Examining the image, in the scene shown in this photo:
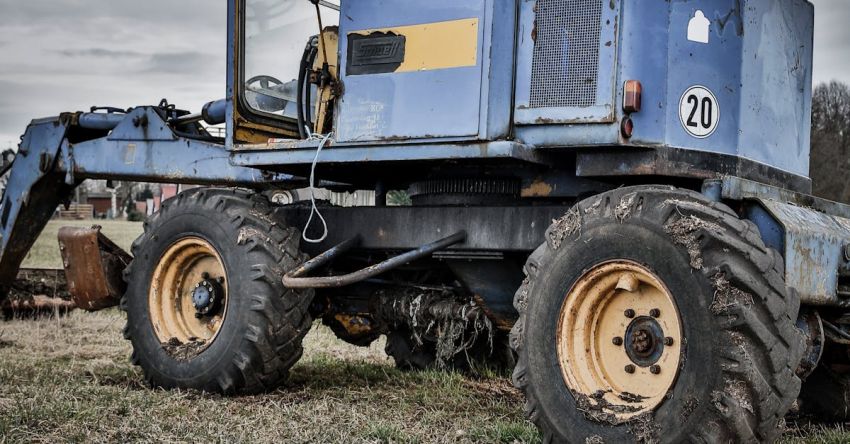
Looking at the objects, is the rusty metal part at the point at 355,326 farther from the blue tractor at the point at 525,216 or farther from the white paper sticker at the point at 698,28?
the white paper sticker at the point at 698,28

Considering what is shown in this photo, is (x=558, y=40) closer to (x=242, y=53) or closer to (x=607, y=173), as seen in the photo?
Result: (x=607, y=173)

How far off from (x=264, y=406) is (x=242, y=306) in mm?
675

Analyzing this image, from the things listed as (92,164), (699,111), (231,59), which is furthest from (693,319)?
(92,164)

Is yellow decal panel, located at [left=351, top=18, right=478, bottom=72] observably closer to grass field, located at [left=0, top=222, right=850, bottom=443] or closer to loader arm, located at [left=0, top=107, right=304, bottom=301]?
loader arm, located at [left=0, top=107, right=304, bottom=301]

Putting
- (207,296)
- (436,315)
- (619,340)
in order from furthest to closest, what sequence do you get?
(207,296) < (436,315) < (619,340)

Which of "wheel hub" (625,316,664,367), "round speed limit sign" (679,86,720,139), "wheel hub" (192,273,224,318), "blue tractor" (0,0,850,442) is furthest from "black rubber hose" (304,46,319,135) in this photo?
"wheel hub" (625,316,664,367)

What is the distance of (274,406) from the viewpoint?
20.5 feet

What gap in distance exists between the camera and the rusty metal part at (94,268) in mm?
7773

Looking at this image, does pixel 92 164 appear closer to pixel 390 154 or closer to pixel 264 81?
pixel 264 81

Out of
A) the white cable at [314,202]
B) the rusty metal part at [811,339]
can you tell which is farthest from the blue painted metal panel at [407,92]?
the rusty metal part at [811,339]

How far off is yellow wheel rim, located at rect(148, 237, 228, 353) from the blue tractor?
16 millimetres

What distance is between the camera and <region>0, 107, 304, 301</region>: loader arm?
26.0ft

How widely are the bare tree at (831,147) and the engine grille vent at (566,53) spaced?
2273 cm

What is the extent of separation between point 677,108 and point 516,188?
3.97 feet
